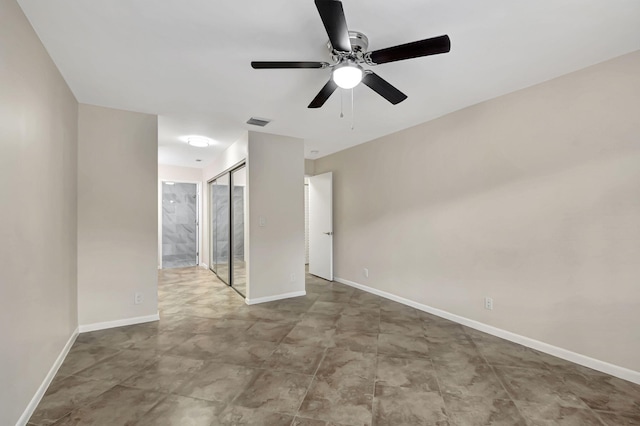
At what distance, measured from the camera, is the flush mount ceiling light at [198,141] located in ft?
14.4

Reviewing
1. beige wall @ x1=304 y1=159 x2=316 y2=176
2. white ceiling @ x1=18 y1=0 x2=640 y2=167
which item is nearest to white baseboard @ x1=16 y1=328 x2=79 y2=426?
white ceiling @ x1=18 y1=0 x2=640 y2=167

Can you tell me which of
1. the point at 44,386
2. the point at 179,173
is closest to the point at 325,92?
the point at 44,386

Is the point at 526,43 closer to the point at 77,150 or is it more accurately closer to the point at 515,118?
the point at 515,118

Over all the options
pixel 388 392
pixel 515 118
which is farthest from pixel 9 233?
pixel 515 118

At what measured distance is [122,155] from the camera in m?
3.32

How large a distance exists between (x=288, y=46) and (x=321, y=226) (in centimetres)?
394

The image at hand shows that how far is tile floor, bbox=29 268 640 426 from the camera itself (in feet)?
6.01

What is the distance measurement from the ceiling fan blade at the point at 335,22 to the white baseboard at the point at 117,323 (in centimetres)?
365

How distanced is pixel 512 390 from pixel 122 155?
14.8 feet

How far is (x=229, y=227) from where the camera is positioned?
17.1ft

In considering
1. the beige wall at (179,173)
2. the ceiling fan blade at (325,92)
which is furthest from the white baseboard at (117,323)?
the beige wall at (179,173)

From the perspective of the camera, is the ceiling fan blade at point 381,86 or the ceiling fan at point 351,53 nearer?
the ceiling fan at point 351,53

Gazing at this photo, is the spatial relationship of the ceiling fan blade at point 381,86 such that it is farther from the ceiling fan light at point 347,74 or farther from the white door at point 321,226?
the white door at point 321,226

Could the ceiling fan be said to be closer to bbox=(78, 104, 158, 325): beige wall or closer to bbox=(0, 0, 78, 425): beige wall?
bbox=(0, 0, 78, 425): beige wall
